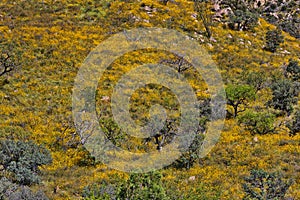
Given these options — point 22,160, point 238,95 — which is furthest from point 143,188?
point 238,95

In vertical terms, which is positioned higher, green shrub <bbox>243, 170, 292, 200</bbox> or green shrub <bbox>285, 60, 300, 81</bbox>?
green shrub <bbox>243, 170, 292, 200</bbox>

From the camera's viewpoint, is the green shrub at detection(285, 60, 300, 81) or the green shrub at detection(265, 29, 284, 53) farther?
the green shrub at detection(265, 29, 284, 53)

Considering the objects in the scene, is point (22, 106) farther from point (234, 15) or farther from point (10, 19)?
point (234, 15)

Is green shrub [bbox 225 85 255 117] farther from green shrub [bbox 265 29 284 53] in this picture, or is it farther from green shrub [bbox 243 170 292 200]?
green shrub [bbox 265 29 284 53]

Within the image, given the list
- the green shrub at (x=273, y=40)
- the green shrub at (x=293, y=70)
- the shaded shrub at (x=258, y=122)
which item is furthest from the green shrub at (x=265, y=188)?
the green shrub at (x=273, y=40)

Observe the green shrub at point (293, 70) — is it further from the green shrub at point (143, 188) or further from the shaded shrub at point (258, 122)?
the green shrub at point (143, 188)

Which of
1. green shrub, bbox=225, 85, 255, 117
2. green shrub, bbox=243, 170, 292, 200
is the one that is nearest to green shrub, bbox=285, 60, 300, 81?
green shrub, bbox=225, 85, 255, 117

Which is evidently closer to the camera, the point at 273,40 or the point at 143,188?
the point at 143,188

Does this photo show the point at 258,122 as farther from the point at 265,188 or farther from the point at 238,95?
the point at 265,188

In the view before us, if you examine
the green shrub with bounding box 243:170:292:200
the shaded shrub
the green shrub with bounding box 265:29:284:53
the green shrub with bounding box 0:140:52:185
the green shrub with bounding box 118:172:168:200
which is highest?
the green shrub with bounding box 118:172:168:200

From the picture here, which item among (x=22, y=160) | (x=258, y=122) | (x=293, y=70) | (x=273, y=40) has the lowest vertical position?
(x=273, y=40)

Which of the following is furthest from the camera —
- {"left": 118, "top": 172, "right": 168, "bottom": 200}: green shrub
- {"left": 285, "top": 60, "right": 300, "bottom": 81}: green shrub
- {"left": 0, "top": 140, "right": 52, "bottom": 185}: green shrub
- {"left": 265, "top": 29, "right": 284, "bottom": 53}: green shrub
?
{"left": 265, "top": 29, "right": 284, "bottom": 53}: green shrub
